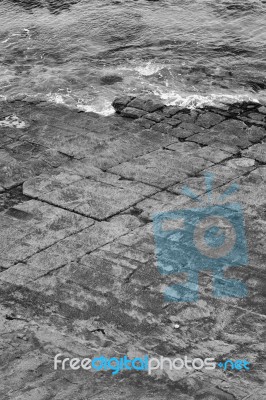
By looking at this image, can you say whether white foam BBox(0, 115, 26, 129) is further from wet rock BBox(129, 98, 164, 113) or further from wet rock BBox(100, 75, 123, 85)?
wet rock BBox(100, 75, 123, 85)

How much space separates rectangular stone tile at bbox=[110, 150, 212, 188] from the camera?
391 inches

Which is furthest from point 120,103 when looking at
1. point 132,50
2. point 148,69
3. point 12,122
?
point 132,50

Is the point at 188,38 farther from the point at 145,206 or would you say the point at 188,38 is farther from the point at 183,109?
the point at 145,206

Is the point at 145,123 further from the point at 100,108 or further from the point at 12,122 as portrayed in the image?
the point at 12,122

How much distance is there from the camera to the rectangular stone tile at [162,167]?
994 centimetres

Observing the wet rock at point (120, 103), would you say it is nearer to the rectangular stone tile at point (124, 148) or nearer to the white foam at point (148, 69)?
the rectangular stone tile at point (124, 148)

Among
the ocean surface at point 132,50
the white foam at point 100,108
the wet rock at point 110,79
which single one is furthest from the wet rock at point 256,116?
the wet rock at point 110,79

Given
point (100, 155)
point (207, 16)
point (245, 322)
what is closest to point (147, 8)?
point (207, 16)

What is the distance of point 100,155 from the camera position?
10617 mm

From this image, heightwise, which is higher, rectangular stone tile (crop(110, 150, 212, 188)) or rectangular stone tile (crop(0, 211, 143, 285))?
rectangular stone tile (crop(110, 150, 212, 188))

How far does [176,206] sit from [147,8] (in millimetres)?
10920

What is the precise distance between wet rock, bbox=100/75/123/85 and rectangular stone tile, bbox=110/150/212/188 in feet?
12.1

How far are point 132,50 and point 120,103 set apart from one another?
3967 mm

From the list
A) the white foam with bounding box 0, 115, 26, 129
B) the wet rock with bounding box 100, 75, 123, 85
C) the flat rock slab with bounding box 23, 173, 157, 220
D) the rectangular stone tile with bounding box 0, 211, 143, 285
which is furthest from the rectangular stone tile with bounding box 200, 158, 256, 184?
the wet rock with bounding box 100, 75, 123, 85
